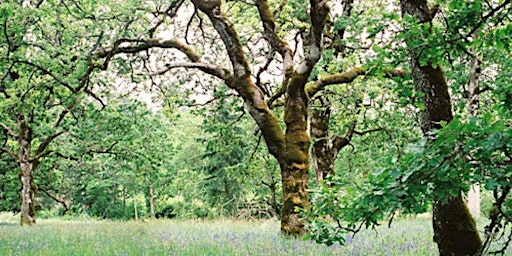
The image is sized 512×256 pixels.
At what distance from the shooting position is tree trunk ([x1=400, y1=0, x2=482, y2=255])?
16.8 feet

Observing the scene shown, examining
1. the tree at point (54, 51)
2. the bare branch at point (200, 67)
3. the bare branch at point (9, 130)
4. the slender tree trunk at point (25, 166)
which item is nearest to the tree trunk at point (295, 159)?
the bare branch at point (200, 67)

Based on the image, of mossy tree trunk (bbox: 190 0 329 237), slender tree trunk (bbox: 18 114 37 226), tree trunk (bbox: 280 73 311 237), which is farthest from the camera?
slender tree trunk (bbox: 18 114 37 226)

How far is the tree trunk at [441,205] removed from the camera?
513 centimetres

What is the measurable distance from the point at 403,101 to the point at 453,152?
2584 millimetres

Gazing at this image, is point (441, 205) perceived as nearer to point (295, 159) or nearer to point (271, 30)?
point (295, 159)

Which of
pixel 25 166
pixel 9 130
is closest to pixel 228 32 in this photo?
pixel 9 130

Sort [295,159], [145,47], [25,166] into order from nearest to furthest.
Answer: [295,159] → [145,47] → [25,166]

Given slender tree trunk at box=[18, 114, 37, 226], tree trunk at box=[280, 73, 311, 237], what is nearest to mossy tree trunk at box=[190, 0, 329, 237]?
tree trunk at box=[280, 73, 311, 237]

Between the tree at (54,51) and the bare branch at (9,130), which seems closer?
the tree at (54,51)

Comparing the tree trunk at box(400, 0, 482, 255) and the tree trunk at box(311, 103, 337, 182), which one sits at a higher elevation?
the tree trunk at box(311, 103, 337, 182)

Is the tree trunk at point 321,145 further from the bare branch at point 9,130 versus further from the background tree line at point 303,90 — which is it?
the bare branch at point 9,130

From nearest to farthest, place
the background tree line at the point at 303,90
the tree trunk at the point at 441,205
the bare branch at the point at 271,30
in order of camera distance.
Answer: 1. the background tree line at the point at 303,90
2. the tree trunk at the point at 441,205
3. the bare branch at the point at 271,30

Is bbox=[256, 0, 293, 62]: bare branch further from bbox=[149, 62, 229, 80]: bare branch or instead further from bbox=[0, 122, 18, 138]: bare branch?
bbox=[0, 122, 18, 138]: bare branch

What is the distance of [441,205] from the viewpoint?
4.99 meters
